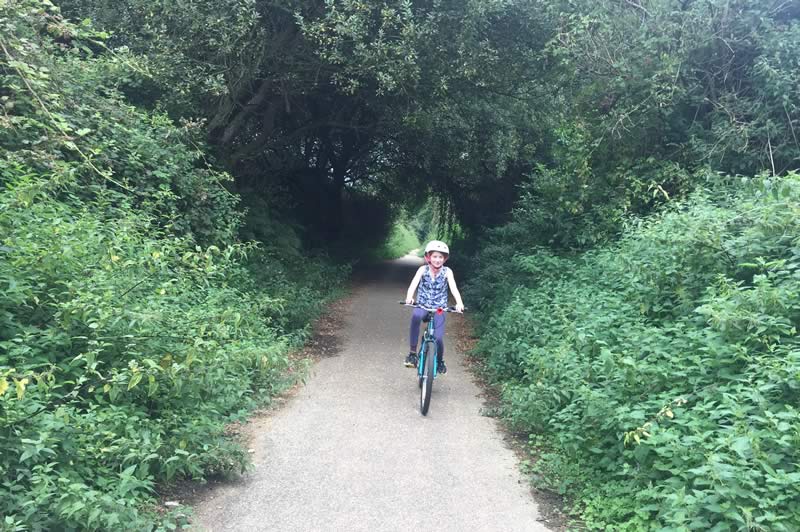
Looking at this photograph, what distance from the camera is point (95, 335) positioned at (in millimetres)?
4199

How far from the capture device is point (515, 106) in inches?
498

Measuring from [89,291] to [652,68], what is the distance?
29.5ft

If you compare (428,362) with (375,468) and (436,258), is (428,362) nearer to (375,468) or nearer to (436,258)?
(436,258)

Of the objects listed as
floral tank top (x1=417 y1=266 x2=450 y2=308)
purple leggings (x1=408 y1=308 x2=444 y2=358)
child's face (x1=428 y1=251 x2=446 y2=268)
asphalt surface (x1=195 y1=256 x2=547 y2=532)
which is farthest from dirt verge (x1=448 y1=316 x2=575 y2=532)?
child's face (x1=428 y1=251 x2=446 y2=268)

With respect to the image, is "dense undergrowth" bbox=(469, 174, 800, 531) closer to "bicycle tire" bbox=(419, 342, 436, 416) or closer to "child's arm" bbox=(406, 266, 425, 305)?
"bicycle tire" bbox=(419, 342, 436, 416)

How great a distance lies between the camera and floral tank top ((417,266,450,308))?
6949mm

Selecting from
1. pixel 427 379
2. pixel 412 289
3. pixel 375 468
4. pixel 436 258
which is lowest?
pixel 375 468

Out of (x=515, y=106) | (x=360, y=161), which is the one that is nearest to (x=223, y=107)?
(x=515, y=106)

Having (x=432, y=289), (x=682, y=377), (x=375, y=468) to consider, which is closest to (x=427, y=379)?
(x=432, y=289)

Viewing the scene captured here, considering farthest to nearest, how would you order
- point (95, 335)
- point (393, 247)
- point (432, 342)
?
point (393, 247) → point (432, 342) → point (95, 335)

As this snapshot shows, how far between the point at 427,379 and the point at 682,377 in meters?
2.66

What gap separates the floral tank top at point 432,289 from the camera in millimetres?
6949

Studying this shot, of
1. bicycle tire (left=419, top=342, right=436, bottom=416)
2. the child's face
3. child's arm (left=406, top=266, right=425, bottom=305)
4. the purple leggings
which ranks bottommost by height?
bicycle tire (left=419, top=342, right=436, bottom=416)

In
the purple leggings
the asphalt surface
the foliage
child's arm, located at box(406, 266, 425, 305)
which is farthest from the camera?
the foliage
